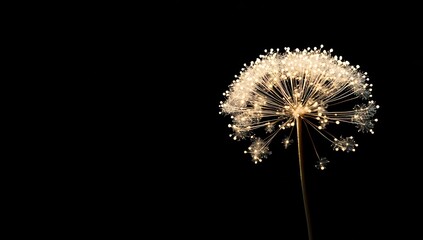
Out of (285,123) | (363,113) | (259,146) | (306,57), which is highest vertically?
(306,57)

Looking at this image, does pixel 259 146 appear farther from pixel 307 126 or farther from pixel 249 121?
pixel 307 126

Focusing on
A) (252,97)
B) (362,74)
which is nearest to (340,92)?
(362,74)

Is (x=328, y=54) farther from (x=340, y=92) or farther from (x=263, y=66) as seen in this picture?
(x=263, y=66)

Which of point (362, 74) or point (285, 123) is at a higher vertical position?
point (362, 74)

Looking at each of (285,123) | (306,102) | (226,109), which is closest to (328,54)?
(306,102)

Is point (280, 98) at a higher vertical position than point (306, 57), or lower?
lower

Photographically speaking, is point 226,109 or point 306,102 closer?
point 306,102
